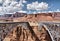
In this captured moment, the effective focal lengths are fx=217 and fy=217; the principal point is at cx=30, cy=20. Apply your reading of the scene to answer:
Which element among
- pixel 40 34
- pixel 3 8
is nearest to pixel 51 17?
pixel 40 34

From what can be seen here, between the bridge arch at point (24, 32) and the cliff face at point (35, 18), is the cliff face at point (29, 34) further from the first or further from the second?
the cliff face at point (35, 18)

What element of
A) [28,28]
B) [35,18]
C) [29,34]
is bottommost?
[29,34]

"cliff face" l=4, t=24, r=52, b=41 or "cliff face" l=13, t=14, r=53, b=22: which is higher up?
"cliff face" l=13, t=14, r=53, b=22

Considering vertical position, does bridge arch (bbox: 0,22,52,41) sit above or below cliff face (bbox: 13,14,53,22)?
below

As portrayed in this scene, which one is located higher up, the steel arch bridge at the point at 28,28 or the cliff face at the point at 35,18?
the cliff face at the point at 35,18

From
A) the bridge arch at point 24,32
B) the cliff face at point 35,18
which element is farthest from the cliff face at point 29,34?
the cliff face at point 35,18

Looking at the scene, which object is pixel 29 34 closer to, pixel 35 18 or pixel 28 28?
pixel 28 28

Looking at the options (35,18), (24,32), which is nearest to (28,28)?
(24,32)

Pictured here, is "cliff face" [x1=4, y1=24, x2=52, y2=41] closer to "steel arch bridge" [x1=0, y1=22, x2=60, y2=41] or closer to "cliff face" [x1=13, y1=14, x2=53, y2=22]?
"steel arch bridge" [x1=0, y1=22, x2=60, y2=41]

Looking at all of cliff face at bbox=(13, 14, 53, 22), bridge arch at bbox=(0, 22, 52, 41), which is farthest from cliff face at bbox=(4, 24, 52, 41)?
cliff face at bbox=(13, 14, 53, 22)

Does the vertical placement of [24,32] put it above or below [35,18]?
below

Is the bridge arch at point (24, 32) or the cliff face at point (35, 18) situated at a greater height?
the cliff face at point (35, 18)

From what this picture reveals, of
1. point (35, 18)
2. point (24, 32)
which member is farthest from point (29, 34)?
point (35, 18)
